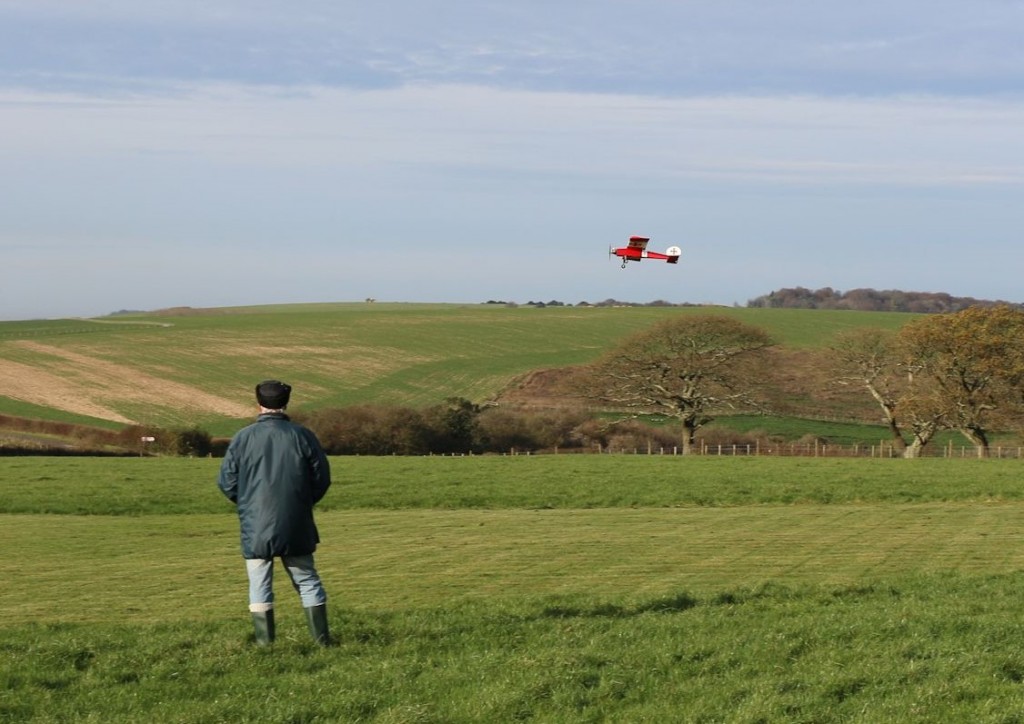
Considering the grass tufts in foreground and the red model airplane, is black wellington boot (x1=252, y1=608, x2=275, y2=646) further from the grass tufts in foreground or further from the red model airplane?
the red model airplane

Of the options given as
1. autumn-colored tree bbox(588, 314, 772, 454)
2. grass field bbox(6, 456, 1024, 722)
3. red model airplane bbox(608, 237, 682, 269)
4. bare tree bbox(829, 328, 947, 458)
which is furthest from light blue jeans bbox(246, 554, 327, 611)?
bare tree bbox(829, 328, 947, 458)

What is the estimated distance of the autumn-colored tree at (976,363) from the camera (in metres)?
63.3

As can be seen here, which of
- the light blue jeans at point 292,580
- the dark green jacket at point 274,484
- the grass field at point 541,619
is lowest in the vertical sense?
the grass field at point 541,619

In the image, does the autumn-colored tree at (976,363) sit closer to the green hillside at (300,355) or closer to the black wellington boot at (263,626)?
the green hillside at (300,355)

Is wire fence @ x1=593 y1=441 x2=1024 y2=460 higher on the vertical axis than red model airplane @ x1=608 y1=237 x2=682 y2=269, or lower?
lower

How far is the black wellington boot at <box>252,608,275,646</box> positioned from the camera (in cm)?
1026

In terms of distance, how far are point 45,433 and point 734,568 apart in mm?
58451

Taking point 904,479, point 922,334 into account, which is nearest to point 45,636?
point 904,479

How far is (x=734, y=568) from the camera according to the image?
677 inches

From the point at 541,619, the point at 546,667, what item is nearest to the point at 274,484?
the point at 546,667

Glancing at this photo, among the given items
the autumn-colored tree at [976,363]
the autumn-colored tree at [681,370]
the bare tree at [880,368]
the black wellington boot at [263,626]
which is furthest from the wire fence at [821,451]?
the black wellington boot at [263,626]

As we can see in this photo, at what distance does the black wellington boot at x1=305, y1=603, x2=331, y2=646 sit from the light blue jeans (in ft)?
0.14

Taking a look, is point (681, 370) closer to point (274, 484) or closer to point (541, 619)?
point (541, 619)

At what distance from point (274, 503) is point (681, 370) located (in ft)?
207
